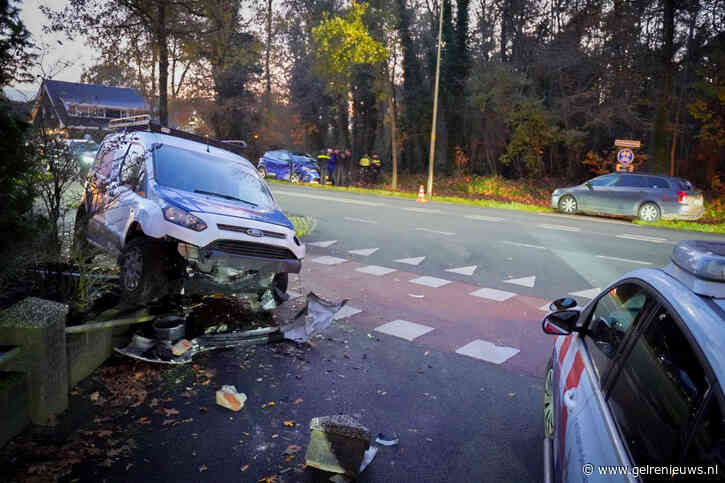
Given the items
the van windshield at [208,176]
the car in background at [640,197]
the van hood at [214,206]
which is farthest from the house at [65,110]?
the car in background at [640,197]

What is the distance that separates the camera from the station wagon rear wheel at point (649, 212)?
18.2m

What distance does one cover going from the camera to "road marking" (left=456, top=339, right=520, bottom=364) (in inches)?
220

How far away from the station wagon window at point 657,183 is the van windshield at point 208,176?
15419 mm

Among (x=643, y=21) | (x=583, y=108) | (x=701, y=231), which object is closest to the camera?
(x=701, y=231)

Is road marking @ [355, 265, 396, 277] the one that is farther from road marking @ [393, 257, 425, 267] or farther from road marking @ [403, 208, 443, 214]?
road marking @ [403, 208, 443, 214]

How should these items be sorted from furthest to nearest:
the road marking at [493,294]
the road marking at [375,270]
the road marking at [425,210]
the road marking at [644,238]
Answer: the road marking at [425,210] < the road marking at [644,238] < the road marking at [375,270] < the road marking at [493,294]

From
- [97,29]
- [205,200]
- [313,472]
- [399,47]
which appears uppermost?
[399,47]

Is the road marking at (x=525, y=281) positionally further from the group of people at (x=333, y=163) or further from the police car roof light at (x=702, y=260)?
the group of people at (x=333, y=163)

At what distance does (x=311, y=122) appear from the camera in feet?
131

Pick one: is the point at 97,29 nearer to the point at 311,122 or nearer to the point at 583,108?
the point at 583,108

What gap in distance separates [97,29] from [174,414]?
32.2 ft

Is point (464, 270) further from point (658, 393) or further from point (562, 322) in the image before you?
point (658, 393)

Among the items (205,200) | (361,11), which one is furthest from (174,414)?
(361,11)

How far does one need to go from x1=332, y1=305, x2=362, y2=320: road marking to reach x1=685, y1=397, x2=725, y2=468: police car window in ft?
17.4
